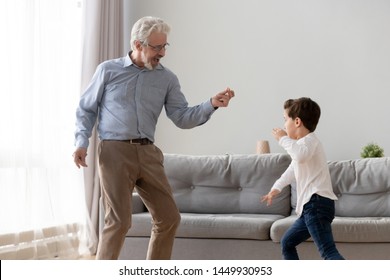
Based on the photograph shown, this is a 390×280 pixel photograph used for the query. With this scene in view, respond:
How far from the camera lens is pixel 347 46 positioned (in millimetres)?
5016

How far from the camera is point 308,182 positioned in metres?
3.04

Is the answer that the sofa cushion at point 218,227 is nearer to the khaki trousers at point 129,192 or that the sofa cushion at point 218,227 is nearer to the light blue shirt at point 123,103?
the khaki trousers at point 129,192

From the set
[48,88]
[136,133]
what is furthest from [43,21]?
[136,133]

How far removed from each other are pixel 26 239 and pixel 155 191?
5.33 ft

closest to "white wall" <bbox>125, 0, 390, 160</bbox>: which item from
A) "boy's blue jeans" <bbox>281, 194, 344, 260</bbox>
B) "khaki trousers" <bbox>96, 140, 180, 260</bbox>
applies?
"boy's blue jeans" <bbox>281, 194, 344, 260</bbox>

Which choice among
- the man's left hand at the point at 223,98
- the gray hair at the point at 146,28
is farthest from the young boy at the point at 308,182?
the gray hair at the point at 146,28

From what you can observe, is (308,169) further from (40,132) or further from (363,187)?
(40,132)

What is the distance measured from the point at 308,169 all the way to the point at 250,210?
4.12 feet

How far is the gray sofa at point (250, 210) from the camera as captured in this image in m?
3.61

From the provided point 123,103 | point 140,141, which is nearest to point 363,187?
point 140,141

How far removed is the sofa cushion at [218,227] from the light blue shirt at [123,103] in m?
0.81

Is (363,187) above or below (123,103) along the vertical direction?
below

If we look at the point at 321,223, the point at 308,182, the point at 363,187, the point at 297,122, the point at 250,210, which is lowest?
the point at 250,210

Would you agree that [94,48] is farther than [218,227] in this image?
Yes
